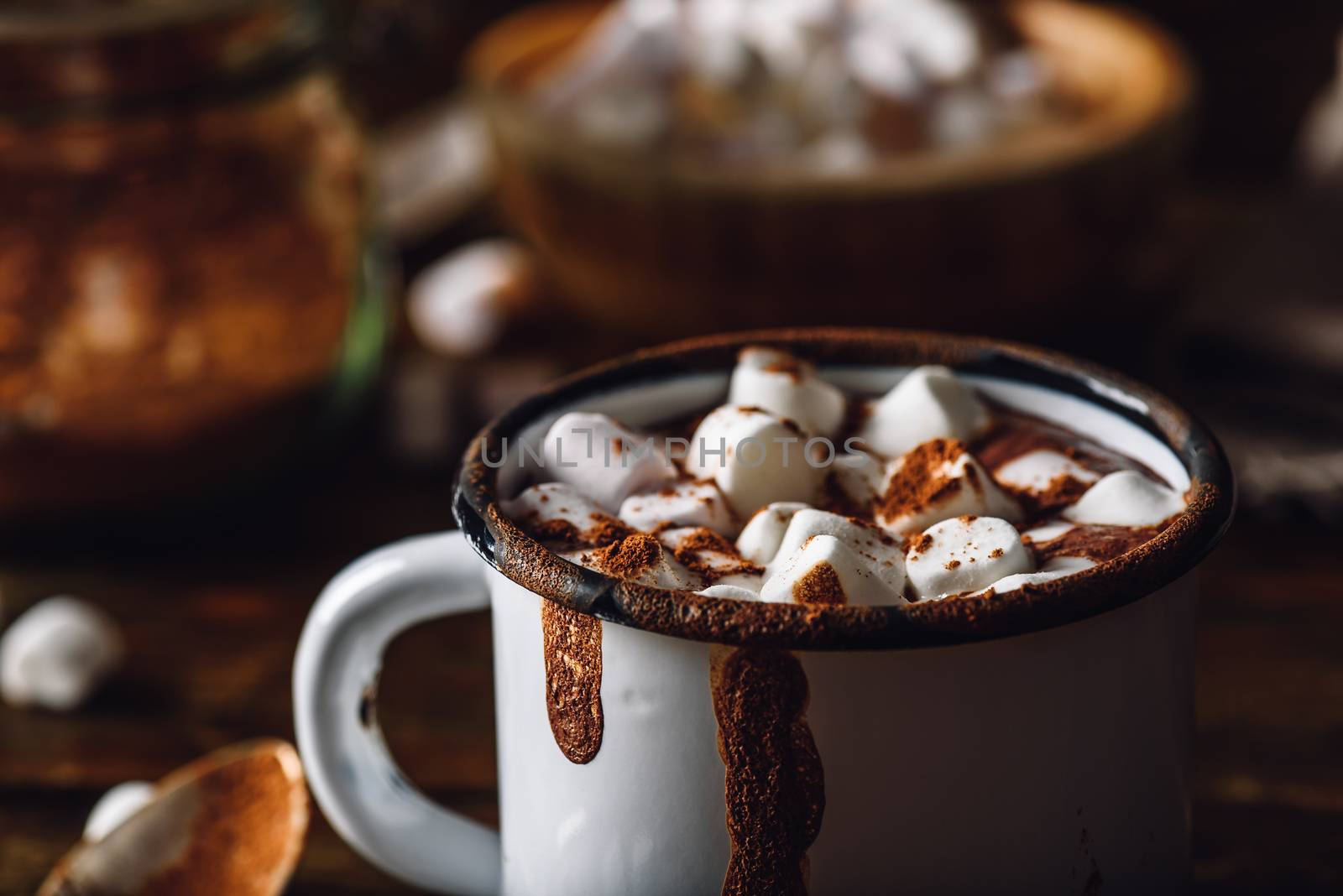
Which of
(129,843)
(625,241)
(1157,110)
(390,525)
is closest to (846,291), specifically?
(625,241)

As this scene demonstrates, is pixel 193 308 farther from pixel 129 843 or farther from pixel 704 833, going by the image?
pixel 704 833

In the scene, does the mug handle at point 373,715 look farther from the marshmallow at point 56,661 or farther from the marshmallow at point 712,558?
the marshmallow at point 56,661

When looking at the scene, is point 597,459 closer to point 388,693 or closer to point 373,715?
point 373,715

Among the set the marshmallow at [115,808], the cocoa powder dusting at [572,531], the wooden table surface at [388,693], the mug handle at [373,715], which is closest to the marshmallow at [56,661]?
the wooden table surface at [388,693]

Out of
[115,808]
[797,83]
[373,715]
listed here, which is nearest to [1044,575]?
[373,715]

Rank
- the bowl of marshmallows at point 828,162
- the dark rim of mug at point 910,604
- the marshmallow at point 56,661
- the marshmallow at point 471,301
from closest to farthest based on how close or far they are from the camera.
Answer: the dark rim of mug at point 910,604 → the marshmallow at point 56,661 → the bowl of marshmallows at point 828,162 → the marshmallow at point 471,301

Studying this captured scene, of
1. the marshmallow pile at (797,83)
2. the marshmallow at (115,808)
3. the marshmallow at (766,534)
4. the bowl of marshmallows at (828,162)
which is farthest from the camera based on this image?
the marshmallow pile at (797,83)

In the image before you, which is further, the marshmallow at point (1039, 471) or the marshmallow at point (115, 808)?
the marshmallow at point (115, 808)
